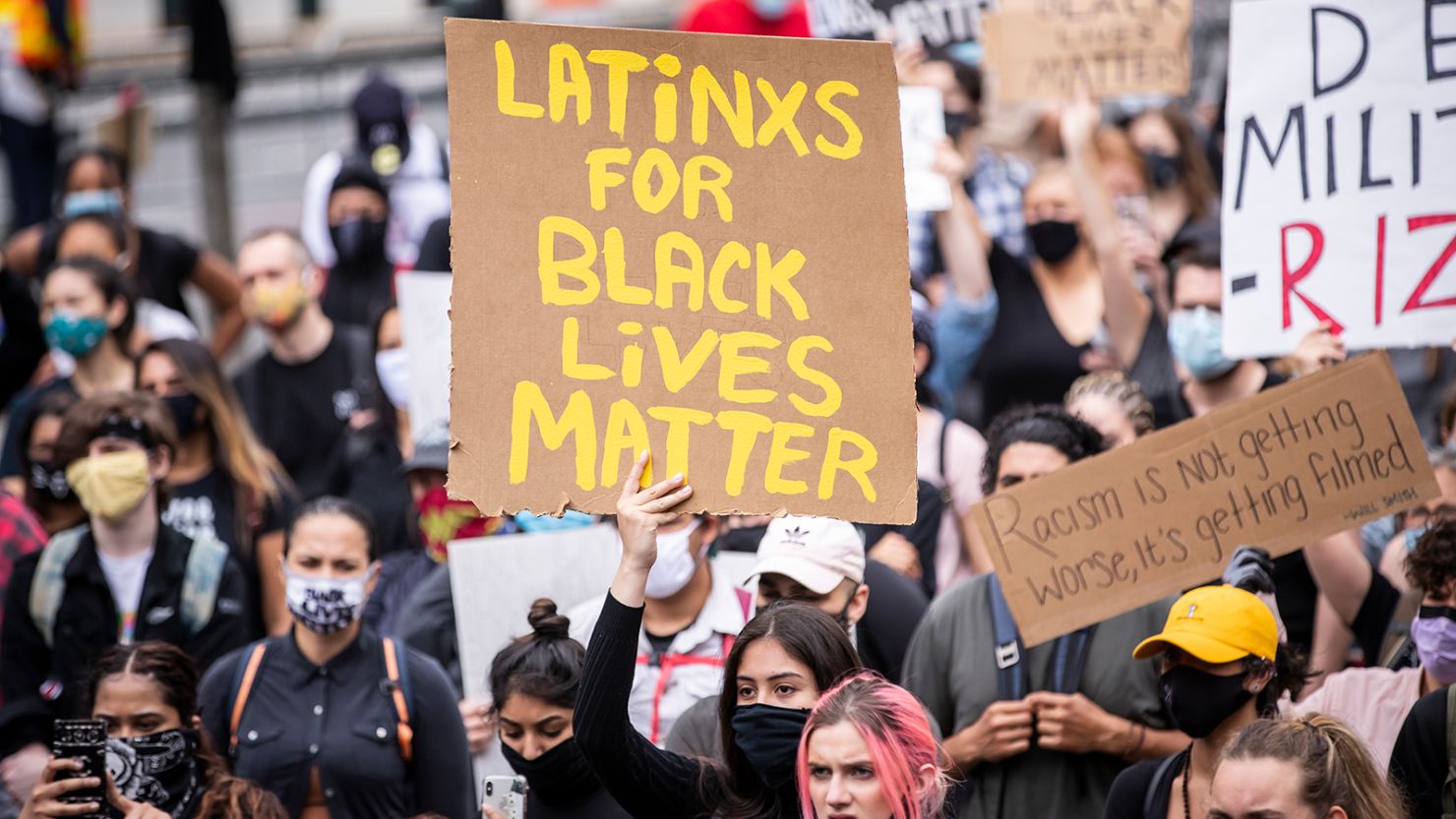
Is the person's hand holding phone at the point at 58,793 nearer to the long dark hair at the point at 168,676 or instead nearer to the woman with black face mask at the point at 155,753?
the woman with black face mask at the point at 155,753

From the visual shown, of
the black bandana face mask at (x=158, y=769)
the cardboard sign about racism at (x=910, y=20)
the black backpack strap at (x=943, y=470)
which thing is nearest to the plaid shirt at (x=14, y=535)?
the black bandana face mask at (x=158, y=769)

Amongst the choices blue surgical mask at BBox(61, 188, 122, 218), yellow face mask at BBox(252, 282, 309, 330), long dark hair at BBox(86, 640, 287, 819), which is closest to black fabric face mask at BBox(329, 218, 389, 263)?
yellow face mask at BBox(252, 282, 309, 330)

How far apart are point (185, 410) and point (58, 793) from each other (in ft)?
9.03

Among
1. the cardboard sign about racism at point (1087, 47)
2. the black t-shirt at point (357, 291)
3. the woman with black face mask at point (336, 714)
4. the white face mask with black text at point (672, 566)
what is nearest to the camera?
the woman with black face mask at point (336, 714)

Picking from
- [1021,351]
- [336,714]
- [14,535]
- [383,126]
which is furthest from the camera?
[383,126]

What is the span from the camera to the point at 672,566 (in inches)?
248

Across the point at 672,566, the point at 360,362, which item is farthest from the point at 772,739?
the point at 360,362

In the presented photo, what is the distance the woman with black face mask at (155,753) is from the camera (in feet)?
18.1

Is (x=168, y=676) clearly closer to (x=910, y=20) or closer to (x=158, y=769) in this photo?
(x=158, y=769)

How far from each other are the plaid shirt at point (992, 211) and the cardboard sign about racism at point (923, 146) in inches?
36.6

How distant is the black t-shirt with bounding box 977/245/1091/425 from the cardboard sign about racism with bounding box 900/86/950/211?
0.35 metres

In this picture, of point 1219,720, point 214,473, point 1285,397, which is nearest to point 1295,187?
point 1285,397

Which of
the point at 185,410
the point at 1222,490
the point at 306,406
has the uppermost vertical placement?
the point at 306,406

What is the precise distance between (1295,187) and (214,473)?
13.4ft
